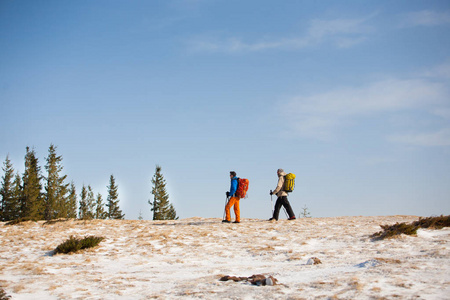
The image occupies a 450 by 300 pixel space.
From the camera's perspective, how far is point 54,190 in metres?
66.8

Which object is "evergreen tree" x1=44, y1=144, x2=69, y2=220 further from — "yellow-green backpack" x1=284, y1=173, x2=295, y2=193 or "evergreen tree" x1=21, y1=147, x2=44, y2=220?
"yellow-green backpack" x1=284, y1=173, x2=295, y2=193

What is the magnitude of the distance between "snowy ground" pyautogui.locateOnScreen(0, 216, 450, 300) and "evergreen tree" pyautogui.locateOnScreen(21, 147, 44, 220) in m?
50.6

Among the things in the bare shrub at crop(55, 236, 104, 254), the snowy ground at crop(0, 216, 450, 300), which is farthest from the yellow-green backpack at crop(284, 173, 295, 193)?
the bare shrub at crop(55, 236, 104, 254)

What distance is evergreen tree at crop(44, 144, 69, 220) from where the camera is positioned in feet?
215

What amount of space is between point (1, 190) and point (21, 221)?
5950 cm

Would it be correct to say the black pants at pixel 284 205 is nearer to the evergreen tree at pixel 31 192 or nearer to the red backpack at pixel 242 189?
the red backpack at pixel 242 189

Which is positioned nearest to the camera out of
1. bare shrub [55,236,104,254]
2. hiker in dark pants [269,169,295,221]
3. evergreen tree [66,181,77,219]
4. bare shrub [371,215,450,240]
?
bare shrub [371,215,450,240]

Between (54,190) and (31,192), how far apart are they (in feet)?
15.9

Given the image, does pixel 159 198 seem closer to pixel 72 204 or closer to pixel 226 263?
pixel 72 204

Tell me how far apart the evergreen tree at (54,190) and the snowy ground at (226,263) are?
53.6 meters

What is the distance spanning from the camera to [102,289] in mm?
7781

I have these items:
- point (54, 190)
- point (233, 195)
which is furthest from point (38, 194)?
point (233, 195)

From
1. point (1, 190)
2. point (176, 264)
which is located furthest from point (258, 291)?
point (1, 190)

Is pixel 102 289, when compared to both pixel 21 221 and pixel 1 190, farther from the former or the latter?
pixel 1 190
